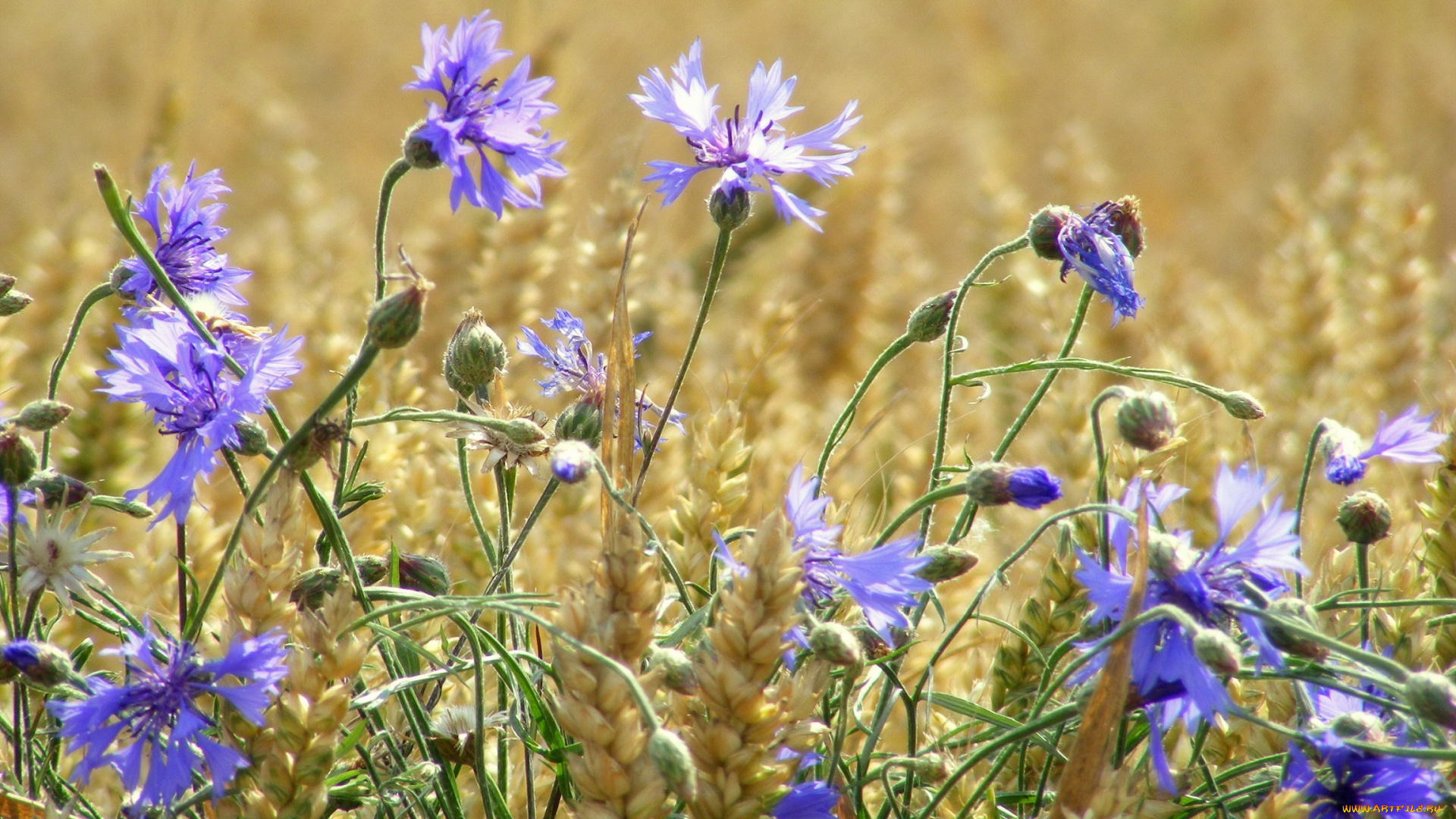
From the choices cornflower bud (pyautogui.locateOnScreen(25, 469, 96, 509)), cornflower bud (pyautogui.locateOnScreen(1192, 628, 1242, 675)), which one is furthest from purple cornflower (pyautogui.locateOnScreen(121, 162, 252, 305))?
cornflower bud (pyautogui.locateOnScreen(1192, 628, 1242, 675))

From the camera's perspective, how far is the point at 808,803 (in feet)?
2.13

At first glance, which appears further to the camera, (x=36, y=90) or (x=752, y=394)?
(x=36, y=90)

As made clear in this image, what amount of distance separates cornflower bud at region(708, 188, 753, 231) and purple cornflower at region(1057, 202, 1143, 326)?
205 millimetres

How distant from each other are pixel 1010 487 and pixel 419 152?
0.39 meters

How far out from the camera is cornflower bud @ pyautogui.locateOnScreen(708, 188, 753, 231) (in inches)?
29.4

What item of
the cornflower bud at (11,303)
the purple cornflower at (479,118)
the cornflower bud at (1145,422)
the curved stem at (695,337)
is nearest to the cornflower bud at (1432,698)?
the cornflower bud at (1145,422)

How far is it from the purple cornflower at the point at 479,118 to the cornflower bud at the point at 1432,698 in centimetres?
51

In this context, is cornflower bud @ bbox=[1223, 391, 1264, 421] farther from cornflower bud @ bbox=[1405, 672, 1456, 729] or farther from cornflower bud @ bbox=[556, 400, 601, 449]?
cornflower bud @ bbox=[556, 400, 601, 449]

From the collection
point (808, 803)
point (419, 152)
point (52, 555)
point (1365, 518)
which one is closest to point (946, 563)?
point (808, 803)

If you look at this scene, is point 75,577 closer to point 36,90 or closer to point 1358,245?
point 1358,245

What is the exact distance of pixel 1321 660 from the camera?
666 millimetres

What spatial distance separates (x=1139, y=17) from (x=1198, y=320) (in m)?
4.63

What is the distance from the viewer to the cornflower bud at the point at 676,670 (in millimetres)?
604

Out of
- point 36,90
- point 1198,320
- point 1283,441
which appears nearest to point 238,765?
point 1283,441
